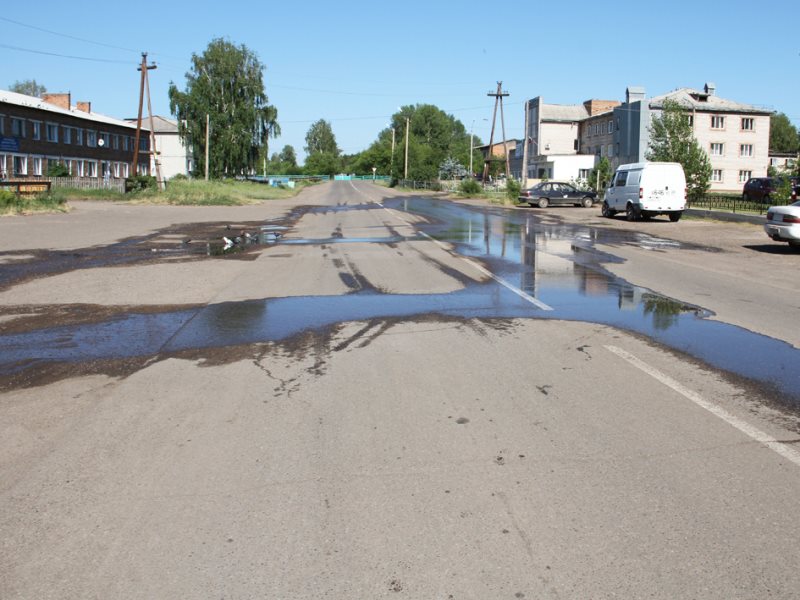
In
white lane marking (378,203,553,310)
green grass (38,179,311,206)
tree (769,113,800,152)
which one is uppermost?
tree (769,113,800,152)

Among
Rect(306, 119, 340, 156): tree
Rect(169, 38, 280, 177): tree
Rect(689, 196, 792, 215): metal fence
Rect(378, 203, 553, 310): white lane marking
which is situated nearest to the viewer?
Rect(378, 203, 553, 310): white lane marking

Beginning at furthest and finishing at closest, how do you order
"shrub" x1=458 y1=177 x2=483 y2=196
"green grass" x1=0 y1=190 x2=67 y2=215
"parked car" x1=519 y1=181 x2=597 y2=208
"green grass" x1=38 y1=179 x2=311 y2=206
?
1. "shrub" x1=458 y1=177 x2=483 y2=196
2. "green grass" x1=38 y1=179 x2=311 y2=206
3. "parked car" x1=519 y1=181 x2=597 y2=208
4. "green grass" x1=0 y1=190 x2=67 y2=215

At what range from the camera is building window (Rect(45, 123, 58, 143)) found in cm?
5956

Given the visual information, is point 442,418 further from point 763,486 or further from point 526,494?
point 763,486

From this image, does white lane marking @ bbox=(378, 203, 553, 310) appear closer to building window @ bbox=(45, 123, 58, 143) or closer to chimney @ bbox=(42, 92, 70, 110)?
building window @ bbox=(45, 123, 58, 143)

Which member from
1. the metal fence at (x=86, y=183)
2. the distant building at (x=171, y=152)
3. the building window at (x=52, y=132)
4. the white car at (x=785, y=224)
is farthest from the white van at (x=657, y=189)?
the distant building at (x=171, y=152)

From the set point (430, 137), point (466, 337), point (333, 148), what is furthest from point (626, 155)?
point (333, 148)

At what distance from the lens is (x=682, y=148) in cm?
3791

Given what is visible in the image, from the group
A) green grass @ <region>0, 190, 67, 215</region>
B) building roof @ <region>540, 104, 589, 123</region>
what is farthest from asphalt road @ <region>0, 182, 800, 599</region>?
building roof @ <region>540, 104, 589, 123</region>

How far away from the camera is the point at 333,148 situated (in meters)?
195

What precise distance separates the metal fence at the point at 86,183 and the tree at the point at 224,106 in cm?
2586

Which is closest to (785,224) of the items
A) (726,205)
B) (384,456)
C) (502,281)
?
(502,281)

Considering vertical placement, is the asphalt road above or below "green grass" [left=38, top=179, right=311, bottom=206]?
below

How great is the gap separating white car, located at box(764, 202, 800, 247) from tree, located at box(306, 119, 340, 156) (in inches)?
7088
